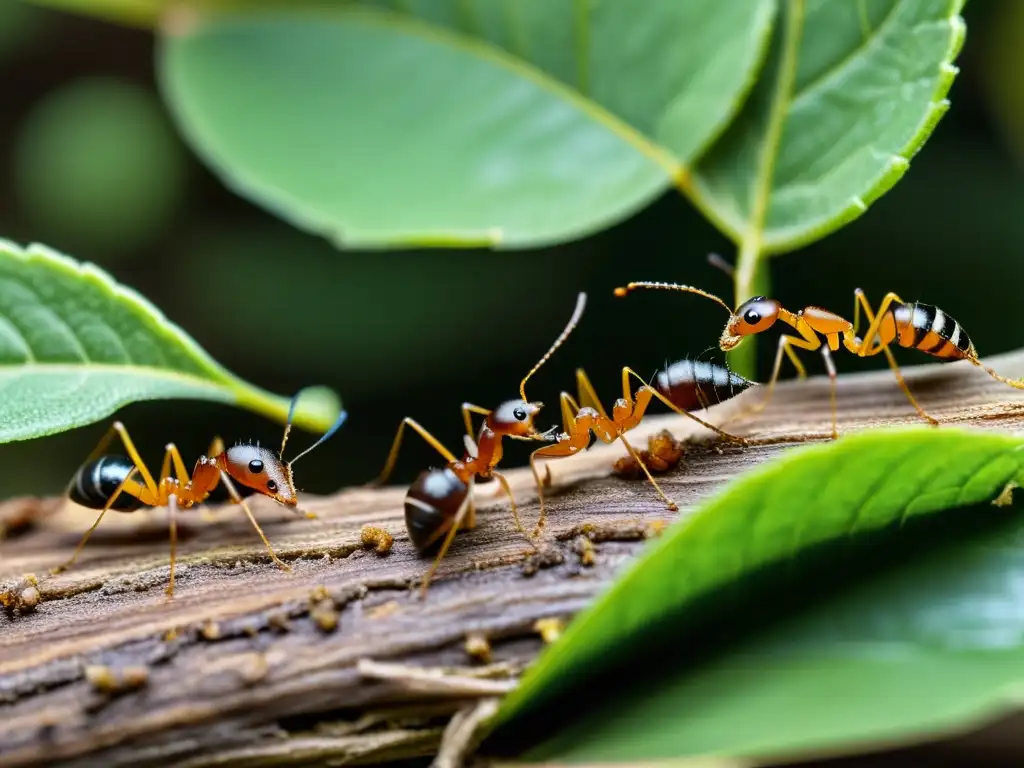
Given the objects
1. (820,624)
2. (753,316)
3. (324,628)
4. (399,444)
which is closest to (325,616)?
(324,628)

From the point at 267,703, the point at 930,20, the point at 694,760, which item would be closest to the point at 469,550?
the point at 267,703

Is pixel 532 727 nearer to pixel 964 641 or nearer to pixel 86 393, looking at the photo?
pixel 964 641

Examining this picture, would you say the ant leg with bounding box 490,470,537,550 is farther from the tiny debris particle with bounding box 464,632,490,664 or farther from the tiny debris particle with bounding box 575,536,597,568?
the tiny debris particle with bounding box 464,632,490,664

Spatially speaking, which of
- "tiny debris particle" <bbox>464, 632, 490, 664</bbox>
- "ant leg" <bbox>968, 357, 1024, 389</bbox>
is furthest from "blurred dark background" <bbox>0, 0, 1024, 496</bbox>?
"tiny debris particle" <bbox>464, 632, 490, 664</bbox>

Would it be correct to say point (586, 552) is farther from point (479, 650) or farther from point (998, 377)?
point (998, 377)

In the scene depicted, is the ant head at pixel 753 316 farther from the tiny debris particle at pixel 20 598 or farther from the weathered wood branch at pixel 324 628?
the tiny debris particle at pixel 20 598

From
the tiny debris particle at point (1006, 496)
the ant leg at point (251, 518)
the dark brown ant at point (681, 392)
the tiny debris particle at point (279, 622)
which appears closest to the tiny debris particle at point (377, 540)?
the ant leg at point (251, 518)
